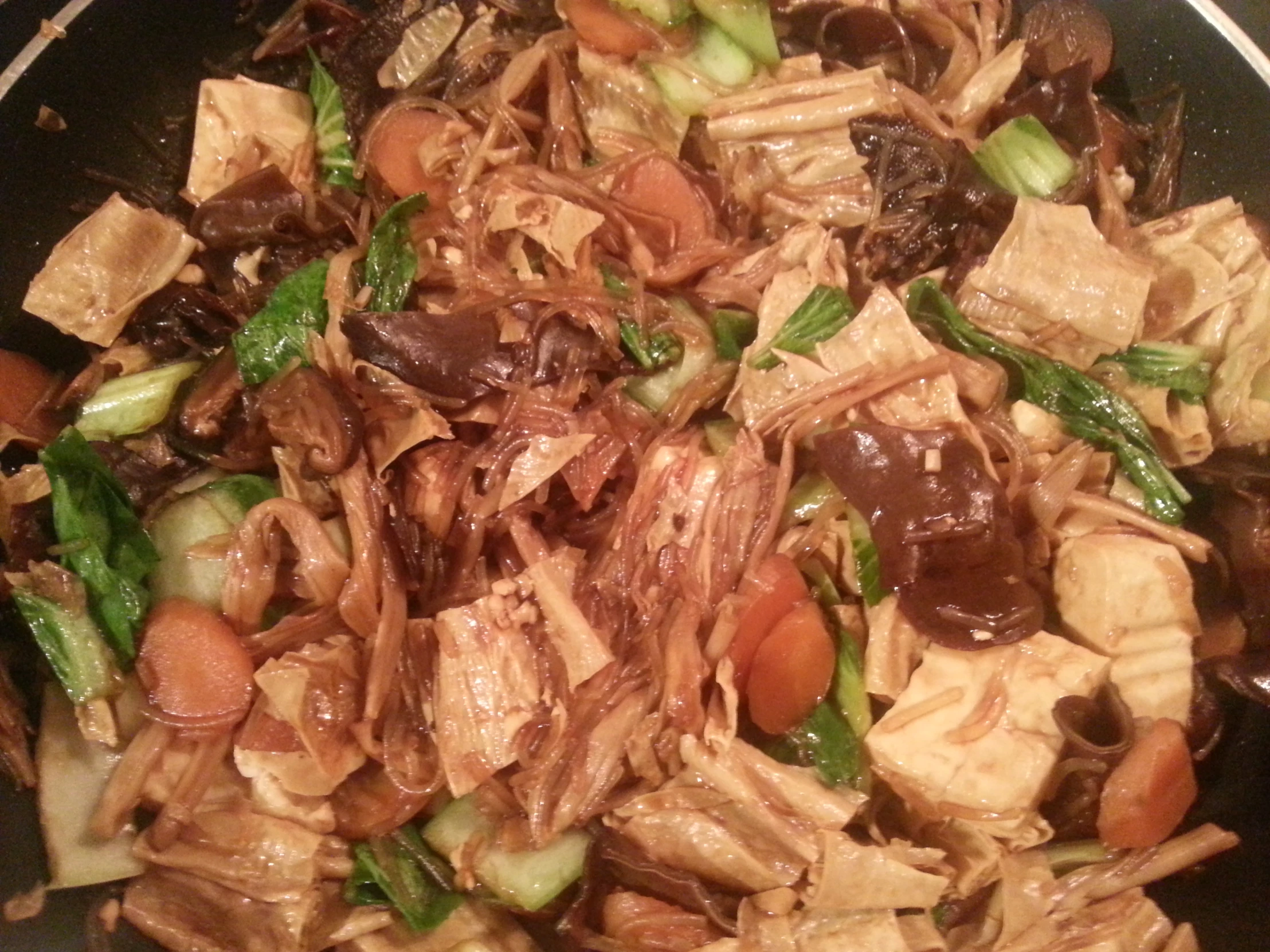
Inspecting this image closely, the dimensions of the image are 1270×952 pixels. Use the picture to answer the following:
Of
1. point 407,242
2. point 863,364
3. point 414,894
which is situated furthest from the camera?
point 407,242

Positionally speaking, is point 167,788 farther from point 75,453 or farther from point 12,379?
point 12,379

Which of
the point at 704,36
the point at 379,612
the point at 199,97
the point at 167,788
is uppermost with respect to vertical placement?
the point at 199,97

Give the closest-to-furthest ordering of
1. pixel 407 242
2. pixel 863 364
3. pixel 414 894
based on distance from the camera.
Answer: pixel 414 894 → pixel 863 364 → pixel 407 242

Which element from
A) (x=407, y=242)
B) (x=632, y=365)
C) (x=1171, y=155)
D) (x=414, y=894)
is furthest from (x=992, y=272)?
(x=414, y=894)

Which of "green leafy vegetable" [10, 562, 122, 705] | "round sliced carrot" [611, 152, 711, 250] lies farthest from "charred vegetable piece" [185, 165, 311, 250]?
"round sliced carrot" [611, 152, 711, 250]

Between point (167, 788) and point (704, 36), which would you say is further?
point (704, 36)

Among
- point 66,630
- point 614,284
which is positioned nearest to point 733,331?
point 614,284

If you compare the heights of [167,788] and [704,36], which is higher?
[704,36]

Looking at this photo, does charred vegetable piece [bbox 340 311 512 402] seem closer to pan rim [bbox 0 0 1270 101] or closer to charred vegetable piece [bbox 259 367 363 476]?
charred vegetable piece [bbox 259 367 363 476]
